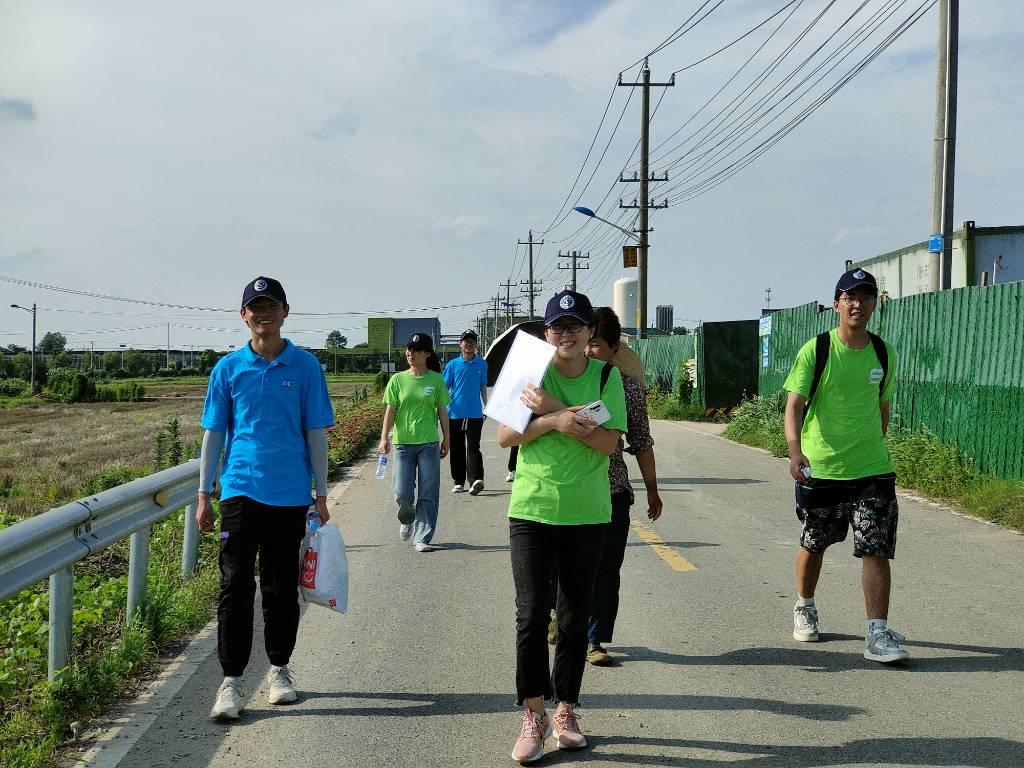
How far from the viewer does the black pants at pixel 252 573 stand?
5062mm

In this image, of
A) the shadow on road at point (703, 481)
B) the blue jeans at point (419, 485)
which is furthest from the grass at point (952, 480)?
the blue jeans at point (419, 485)

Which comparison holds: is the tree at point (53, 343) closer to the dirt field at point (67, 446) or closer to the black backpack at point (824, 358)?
the dirt field at point (67, 446)

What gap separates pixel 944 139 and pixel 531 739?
12179 millimetres

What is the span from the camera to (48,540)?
4988mm

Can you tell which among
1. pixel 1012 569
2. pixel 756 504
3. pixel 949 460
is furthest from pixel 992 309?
pixel 1012 569

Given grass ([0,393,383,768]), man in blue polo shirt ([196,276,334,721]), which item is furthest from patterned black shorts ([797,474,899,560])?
grass ([0,393,383,768])

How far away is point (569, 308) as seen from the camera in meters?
4.45

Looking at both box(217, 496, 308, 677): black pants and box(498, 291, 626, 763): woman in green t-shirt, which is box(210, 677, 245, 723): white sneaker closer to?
box(217, 496, 308, 677): black pants

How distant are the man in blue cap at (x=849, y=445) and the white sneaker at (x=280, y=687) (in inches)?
111

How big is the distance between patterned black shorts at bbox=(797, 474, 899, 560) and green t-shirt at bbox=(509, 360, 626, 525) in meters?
1.87

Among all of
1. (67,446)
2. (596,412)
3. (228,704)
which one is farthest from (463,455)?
(67,446)

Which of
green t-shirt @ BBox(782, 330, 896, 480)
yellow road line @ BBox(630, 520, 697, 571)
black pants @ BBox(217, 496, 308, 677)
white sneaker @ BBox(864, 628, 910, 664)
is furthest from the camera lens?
yellow road line @ BBox(630, 520, 697, 571)

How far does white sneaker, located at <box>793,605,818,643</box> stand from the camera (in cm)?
604

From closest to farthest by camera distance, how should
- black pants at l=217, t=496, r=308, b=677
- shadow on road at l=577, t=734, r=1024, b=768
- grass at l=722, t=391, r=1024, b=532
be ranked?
shadow on road at l=577, t=734, r=1024, b=768
black pants at l=217, t=496, r=308, b=677
grass at l=722, t=391, r=1024, b=532
